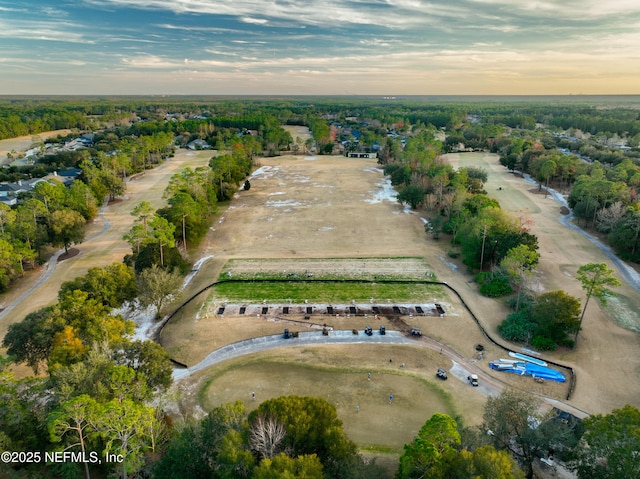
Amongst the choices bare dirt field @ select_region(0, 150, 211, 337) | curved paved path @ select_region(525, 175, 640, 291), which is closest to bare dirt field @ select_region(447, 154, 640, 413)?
curved paved path @ select_region(525, 175, 640, 291)

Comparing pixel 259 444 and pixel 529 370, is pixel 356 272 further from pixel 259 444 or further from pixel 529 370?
pixel 259 444

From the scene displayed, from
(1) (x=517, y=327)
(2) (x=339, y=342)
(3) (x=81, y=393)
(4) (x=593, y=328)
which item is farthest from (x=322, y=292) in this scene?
(4) (x=593, y=328)

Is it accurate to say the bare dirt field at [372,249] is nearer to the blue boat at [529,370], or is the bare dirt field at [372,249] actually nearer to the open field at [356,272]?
the open field at [356,272]

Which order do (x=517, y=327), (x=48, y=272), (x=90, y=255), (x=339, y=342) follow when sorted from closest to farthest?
(x=339, y=342) < (x=517, y=327) < (x=48, y=272) < (x=90, y=255)

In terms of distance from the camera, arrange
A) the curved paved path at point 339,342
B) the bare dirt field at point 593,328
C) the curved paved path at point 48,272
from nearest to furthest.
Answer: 1. the bare dirt field at point 593,328
2. the curved paved path at point 339,342
3. the curved paved path at point 48,272

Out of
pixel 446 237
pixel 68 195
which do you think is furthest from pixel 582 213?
pixel 68 195

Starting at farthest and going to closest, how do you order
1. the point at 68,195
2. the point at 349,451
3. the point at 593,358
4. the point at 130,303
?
the point at 68,195
the point at 130,303
the point at 593,358
the point at 349,451

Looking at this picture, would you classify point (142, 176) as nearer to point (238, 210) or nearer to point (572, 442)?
point (238, 210)

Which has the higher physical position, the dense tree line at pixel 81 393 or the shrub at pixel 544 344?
the dense tree line at pixel 81 393

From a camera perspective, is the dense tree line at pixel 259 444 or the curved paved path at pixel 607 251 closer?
the dense tree line at pixel 259 444

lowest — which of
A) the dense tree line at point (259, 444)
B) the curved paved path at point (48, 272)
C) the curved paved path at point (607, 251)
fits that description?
the curved paved path at point (48, 272)

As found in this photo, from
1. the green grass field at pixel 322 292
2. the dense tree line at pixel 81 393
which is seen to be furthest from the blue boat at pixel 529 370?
the dense tree line at pixel 81 393
